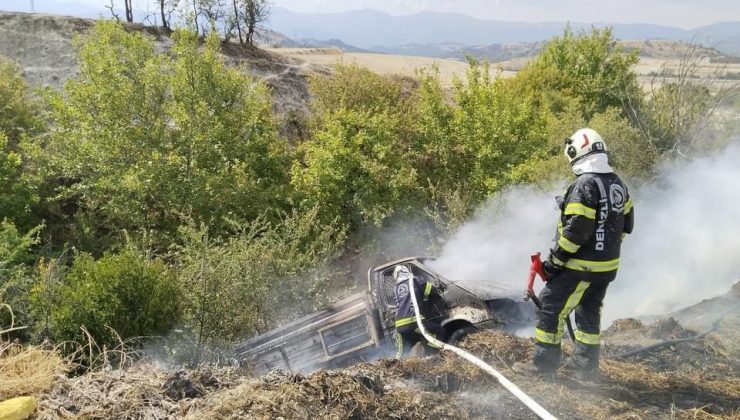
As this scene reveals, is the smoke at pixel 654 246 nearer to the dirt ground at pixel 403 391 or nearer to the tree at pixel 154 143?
the dirt ground at pixel 403 391

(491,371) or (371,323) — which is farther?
(371,323)

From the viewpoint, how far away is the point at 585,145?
444 cm

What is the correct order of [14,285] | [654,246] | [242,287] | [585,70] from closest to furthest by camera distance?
[14,285]
[242,287]
[654,246]
[585,70]

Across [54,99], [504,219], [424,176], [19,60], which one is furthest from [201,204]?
[19,60]

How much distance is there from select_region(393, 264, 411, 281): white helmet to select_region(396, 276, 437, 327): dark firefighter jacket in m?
0.07

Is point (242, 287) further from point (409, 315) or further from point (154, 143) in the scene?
point (154, 143)

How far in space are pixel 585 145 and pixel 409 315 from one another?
247 cm

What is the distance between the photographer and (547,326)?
14.9ft

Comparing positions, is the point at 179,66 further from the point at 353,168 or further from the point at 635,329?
the point at 635,329

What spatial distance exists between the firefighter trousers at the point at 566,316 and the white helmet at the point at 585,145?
985mm

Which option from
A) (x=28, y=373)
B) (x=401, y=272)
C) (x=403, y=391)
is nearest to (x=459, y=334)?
(x=401, y=272)

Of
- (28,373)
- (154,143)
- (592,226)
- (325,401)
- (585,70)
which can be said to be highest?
(585,70)

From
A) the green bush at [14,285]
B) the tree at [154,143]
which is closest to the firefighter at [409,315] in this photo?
the green bush at [14,285]

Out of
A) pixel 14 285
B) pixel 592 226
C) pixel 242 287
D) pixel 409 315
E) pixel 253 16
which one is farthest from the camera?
pixel 253 16
